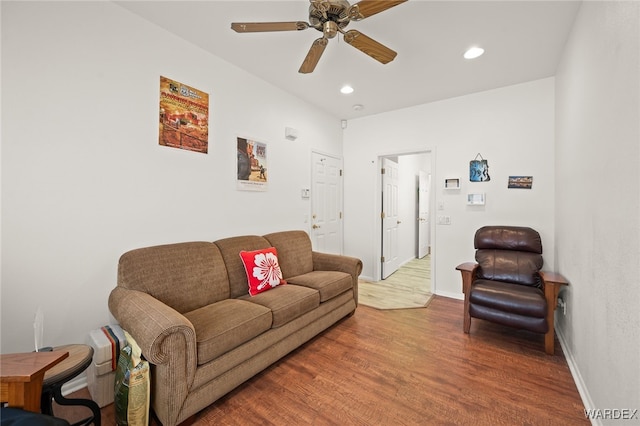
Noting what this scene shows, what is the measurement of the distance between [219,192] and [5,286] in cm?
157

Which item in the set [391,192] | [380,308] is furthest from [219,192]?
[391,192]

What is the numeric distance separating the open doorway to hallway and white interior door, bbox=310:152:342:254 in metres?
0.69

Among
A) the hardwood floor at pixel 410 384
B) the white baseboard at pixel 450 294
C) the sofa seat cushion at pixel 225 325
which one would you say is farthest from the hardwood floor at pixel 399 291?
the sofa seat cushion at pixel 225 325

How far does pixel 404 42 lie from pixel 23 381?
3206mm

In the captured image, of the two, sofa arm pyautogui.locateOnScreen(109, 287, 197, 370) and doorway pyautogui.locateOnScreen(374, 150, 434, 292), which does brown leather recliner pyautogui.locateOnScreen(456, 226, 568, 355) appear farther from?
sofa arm pyautogui.locateOnScreen(109, 287, 197, 370)

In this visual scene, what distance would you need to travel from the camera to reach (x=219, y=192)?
2.74 m

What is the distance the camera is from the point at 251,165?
121 inches

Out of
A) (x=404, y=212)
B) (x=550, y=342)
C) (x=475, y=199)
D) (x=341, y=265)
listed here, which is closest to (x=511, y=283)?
(x=550, y=342)

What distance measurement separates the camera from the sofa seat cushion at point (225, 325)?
5.34 ft

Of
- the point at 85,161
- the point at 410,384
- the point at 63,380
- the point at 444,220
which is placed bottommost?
the point at 410,384

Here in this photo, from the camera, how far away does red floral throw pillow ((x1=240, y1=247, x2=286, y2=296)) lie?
8.02 ft

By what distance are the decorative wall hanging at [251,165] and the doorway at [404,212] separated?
2037 mm

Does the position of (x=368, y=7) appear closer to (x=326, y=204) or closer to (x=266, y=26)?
(x=266, y=26)

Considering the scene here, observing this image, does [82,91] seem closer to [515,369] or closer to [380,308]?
[380,308]
